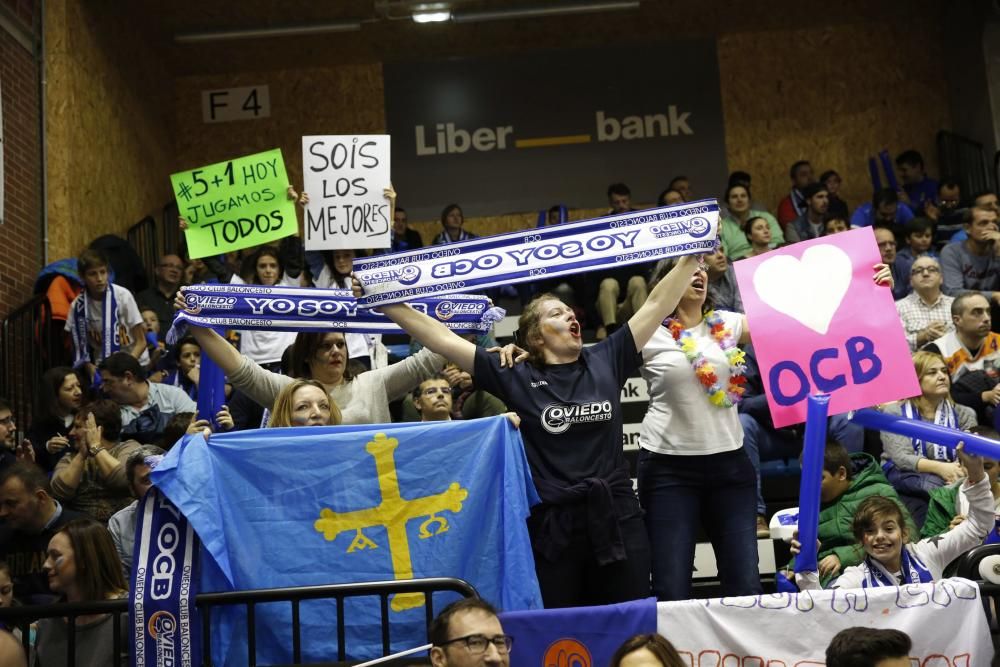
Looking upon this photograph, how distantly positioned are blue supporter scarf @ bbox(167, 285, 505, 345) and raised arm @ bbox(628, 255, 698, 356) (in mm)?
796

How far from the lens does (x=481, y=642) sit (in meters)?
3.91

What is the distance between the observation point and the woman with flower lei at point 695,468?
16.1 ft

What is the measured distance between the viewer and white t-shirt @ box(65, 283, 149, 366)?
9430 mm

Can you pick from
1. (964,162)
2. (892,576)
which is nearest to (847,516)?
(892,576)

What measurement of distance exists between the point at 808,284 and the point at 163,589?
2.71 metres

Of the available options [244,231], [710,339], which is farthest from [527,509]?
[244,231]

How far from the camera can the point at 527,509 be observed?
465 centimetres

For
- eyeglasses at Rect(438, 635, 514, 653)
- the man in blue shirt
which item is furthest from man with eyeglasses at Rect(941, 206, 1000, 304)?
eyeglasses at Rect(438, 635, 514, 653)

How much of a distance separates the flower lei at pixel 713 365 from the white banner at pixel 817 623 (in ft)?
3.37

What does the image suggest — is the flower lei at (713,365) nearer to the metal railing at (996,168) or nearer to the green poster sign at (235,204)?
the green poster sign at (235,204)

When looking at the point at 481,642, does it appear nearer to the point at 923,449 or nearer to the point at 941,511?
the point at 941,511

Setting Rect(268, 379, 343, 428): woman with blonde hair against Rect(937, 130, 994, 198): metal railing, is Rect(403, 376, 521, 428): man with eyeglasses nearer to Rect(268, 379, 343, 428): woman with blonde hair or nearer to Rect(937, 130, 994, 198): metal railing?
Rect(268, 379, 343, 428): woman with blonde hair

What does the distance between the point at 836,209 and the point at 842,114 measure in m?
2.50

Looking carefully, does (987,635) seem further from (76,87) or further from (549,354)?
(76,87)
